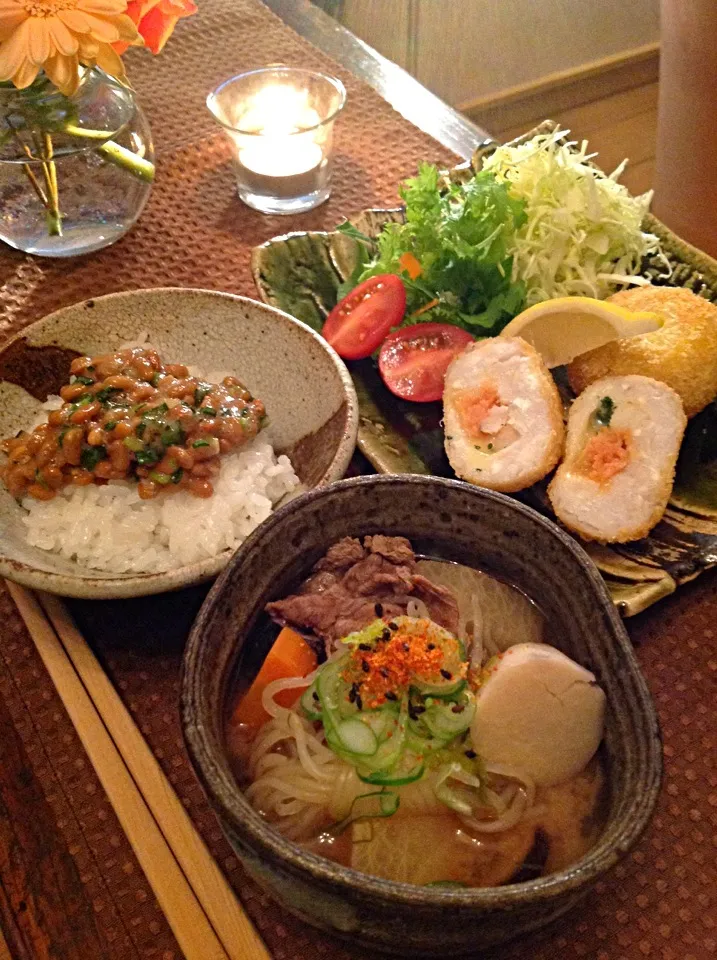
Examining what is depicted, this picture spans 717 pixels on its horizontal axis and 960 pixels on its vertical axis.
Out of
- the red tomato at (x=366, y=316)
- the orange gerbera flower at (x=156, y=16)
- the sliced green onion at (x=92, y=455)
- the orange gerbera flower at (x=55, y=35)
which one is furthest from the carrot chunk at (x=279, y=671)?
the orange gerbera flower at (x=156, y=16)

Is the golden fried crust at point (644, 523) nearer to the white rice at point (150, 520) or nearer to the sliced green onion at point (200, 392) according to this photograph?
the white rice at point (150, 520)

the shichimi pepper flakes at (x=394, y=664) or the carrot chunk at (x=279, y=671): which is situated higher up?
the shichimi pepper flakes at (x=394, y=664)

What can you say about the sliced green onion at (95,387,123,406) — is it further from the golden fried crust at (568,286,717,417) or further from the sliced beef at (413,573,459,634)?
the golden fried crust at (568,286,717,417)

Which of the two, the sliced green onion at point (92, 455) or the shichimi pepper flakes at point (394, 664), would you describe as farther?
the sliced green onion at point (92, 455)

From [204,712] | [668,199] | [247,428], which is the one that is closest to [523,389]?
[247,428]

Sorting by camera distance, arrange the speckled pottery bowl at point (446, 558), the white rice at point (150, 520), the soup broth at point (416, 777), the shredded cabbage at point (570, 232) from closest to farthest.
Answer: the speckled pottery bowl at point (446, 558) < the soup broth at point (416, 777) < the white rice at point (150, 520) < the shredded cabbage at point (570, 232)

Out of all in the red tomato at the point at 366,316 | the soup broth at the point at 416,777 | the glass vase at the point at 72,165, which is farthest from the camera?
the red tomato at the point at 366,316
